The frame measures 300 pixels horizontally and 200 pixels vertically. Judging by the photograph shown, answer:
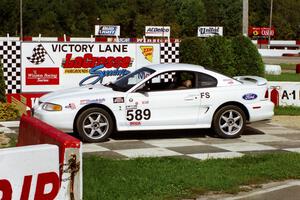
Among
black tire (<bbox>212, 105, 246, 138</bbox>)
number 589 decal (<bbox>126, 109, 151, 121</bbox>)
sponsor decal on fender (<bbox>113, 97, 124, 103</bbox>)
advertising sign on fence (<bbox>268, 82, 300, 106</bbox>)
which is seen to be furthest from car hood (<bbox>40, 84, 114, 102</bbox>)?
advertising sign on fence (<bbox>268, 82, 300, 106</bbox>)

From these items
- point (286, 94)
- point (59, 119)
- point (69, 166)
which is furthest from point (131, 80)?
point (69, 166)

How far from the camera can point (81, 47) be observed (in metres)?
14.6

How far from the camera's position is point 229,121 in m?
10.7

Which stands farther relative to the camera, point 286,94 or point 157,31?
point 157,31

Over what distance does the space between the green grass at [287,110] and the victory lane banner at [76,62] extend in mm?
3417

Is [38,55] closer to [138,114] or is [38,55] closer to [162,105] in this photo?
[138,114]

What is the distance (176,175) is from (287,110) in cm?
773

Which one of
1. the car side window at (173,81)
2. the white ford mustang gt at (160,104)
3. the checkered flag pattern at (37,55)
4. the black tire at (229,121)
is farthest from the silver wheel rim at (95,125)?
the checkered flag pattern at (37,55)

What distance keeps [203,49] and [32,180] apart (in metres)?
11.3

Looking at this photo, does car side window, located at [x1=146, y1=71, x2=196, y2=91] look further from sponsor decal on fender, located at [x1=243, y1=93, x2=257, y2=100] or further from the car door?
sponsor decal on fender, located at [x1=243, y1=93, x2=257, y2=100]

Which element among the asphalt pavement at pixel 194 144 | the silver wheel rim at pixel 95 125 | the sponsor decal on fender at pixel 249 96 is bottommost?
the asphalt pavement at pixel 194 144

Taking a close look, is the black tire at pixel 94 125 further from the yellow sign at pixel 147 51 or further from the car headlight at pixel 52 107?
the yellow sign at pixel 147 51

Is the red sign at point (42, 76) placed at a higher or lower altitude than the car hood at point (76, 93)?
higher

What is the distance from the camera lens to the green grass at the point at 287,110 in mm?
13898
